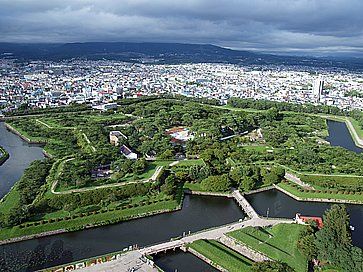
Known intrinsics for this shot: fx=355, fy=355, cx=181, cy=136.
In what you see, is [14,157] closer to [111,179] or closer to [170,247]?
[111,179]

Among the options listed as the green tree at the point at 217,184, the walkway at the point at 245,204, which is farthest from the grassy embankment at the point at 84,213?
the walkway at the point at 245,204

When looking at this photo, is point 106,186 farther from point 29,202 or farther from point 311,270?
point 311,270

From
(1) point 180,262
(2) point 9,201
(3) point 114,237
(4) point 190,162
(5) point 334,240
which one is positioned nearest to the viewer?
(5) point 334,240

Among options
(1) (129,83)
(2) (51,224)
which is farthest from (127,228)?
(1) (129,83)

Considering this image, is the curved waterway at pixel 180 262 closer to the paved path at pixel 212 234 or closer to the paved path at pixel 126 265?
the paved path at pixel 212 234

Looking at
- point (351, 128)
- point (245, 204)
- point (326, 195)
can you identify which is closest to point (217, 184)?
point (245, 204)
